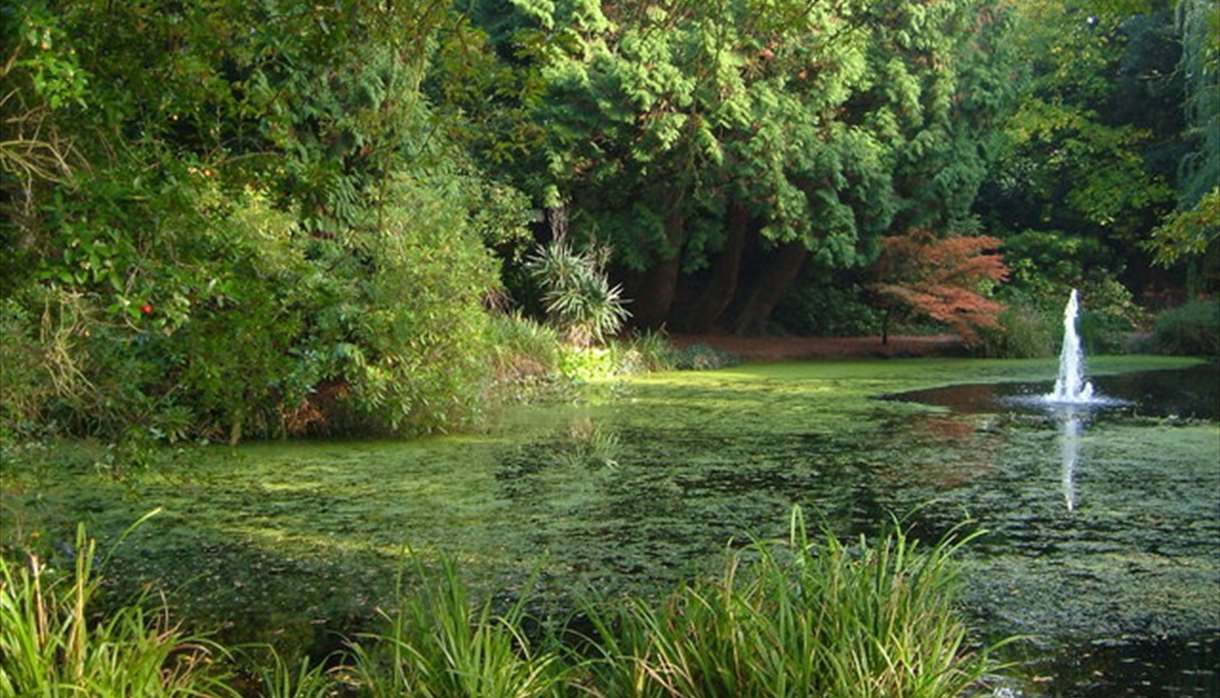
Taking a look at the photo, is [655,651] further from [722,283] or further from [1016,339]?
[1016,339]

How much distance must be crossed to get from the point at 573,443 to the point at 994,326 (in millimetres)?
11855

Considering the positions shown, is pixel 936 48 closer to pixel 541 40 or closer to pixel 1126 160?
pixel 1126 160

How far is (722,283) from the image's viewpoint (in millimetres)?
20703

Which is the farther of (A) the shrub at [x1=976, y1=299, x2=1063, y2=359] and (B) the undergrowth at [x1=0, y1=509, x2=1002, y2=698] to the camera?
(A) the shrub at [x1=976, y1=299, x2=1063, y2=359]

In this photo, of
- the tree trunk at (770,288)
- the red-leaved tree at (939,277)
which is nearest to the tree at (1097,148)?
the red-leaved tree at (939,277)

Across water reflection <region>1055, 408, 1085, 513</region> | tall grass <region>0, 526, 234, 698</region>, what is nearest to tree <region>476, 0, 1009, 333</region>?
water reflection <region>1055, 408, 1085, 513</region>

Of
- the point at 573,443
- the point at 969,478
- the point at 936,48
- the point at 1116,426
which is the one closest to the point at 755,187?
the point at 936,48

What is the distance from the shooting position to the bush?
21703 mm

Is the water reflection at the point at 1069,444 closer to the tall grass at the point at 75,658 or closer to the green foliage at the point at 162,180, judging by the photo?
the green foliage at the point at 162,180

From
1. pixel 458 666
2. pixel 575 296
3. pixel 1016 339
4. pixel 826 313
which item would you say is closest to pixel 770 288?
pixel 826 313

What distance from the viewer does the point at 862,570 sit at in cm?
368

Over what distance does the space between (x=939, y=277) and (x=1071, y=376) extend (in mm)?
4460

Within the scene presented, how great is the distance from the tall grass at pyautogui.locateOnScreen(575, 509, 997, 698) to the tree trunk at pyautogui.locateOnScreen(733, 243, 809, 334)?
16581mm

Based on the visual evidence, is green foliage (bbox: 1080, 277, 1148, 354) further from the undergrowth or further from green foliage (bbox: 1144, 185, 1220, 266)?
the undergrowth
